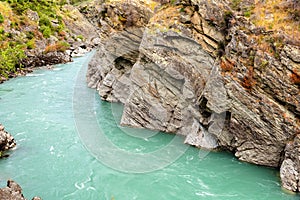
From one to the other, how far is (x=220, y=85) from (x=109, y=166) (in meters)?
10.1

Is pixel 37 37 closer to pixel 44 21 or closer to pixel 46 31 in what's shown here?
pixel 46 31

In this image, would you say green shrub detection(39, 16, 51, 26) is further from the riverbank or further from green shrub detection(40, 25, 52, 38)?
green shrub detection(40, 25, 52, 38)

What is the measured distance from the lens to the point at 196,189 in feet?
62.6

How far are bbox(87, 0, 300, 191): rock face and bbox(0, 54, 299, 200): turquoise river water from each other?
1441 mm

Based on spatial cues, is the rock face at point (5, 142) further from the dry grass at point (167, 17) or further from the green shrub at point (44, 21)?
the green shrub at point (44, 21)

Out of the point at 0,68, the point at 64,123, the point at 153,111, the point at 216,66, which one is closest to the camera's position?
the point at 216,66

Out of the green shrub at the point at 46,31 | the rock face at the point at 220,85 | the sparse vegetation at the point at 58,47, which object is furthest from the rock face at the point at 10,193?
the green shrub at the point at 46,31

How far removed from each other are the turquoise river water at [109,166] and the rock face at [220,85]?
144 cm

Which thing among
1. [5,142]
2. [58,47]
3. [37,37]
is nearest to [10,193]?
[5,142]

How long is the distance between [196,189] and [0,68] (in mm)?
37659

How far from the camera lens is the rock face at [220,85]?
19.4m

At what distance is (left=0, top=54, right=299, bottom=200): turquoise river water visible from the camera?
61.3ft

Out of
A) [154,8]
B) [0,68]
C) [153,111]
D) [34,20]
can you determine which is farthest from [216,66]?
[34,20]

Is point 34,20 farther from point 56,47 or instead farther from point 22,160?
point 22,160
